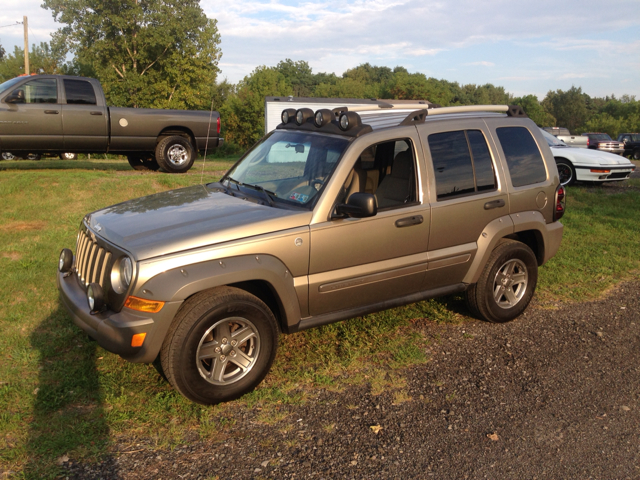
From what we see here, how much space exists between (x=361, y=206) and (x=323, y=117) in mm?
1082

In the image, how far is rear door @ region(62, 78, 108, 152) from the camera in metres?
11.0

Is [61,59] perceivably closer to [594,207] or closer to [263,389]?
[594,207]

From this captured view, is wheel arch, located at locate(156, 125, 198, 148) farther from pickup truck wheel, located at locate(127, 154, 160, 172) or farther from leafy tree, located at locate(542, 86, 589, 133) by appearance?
leafy tree, located at locate(542, 86, 589, 133)

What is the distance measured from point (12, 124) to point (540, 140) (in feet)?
32.1

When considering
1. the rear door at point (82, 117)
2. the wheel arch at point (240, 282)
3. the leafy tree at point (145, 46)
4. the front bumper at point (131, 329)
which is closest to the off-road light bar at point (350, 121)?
the wheel arch at point (240, 282)

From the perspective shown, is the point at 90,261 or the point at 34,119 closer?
the point at 90,261

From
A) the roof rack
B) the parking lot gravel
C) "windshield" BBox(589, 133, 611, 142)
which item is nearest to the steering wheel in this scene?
the roof rack

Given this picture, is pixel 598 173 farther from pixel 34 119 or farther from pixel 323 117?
pixel 34 119

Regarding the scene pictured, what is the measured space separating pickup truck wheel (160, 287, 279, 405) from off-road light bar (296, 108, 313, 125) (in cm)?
182

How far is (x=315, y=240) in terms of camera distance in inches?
156

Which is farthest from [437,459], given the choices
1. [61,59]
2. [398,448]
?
[61,59]

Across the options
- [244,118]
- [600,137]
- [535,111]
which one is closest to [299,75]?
[535,111]

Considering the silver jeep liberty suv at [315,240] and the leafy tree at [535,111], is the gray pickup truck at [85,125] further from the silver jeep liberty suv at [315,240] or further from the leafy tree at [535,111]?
the leafy tree at [535,111]

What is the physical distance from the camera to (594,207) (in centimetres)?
1112
